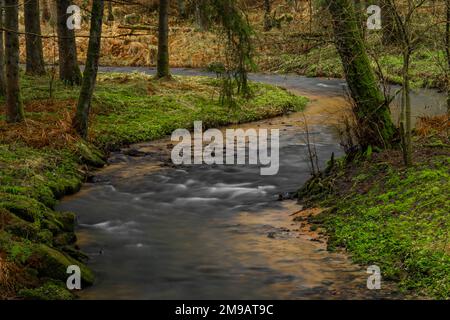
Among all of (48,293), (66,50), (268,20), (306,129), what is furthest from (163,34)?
(268,20)

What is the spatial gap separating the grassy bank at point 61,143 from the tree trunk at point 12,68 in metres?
0.38

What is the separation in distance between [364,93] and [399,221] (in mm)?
3872

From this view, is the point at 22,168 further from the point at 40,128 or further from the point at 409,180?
the point at 409,180

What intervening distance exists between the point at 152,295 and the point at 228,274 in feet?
4.35

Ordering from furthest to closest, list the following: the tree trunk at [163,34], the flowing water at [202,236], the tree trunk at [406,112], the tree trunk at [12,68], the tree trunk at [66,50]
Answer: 1. the tree trunk at [163,34]
2. the tree trunk at [66,50]
3. the tree trunk at [12,68]
4. the tree trunk at [406,112]
5. the flowing water at [202,236]

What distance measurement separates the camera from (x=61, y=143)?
15.3m

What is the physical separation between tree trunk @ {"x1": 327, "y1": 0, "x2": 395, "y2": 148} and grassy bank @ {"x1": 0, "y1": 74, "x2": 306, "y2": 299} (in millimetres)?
6396

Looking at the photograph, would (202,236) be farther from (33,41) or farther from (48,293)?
(33,41)

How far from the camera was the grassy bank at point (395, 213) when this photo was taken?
330 inches

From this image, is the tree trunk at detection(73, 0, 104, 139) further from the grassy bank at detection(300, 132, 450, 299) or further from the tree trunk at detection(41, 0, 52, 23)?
the tree trunk at detection(41, 0, 52, 23)

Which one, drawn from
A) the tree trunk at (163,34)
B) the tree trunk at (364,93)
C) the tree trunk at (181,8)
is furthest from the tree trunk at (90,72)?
the tree trunk at (181,8)

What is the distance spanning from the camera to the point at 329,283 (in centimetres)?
848

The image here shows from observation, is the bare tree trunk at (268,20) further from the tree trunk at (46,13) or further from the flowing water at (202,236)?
the flowing water at (202,236)
